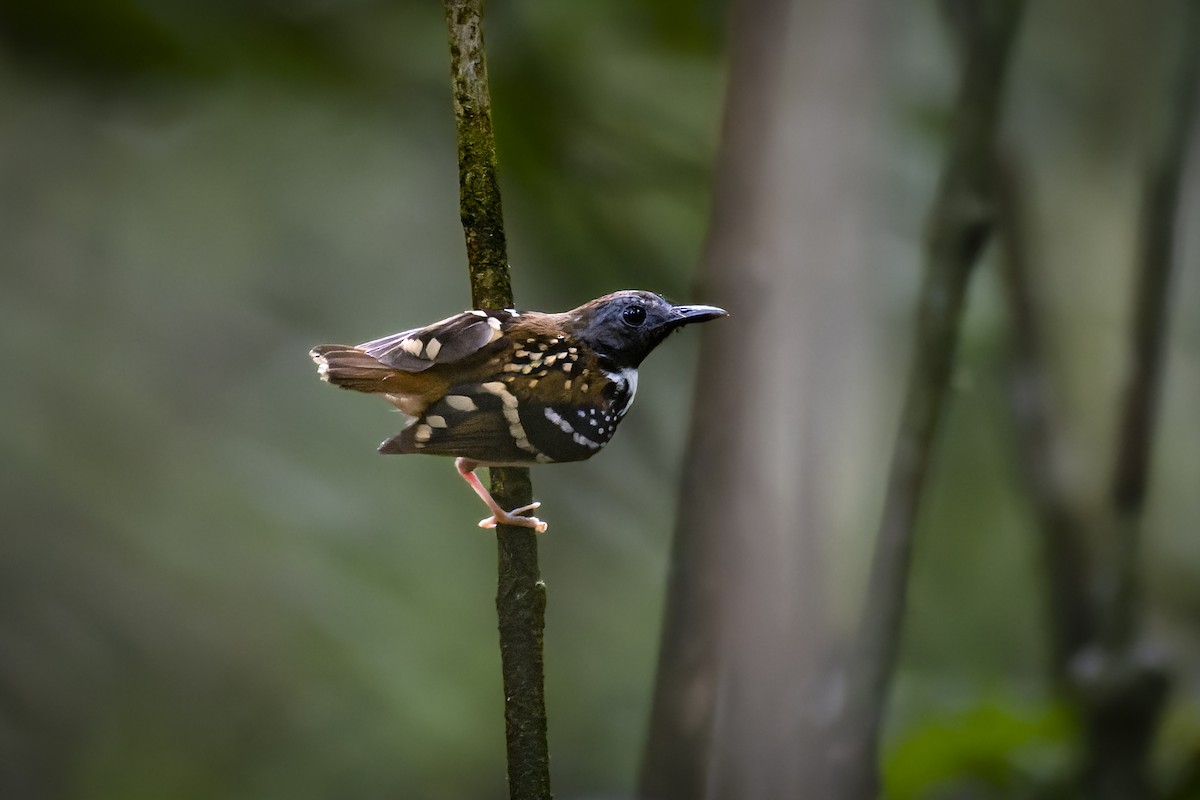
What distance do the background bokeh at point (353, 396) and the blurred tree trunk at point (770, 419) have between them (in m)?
0.73

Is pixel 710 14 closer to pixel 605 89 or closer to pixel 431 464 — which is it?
pixel 605 89

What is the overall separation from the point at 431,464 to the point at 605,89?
1.25 metres

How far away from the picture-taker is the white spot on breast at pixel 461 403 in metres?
1.14

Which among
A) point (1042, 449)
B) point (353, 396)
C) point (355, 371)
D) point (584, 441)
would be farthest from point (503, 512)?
point (353, 396)

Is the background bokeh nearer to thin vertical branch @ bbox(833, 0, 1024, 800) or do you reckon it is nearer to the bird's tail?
thin vertical branch @ bbox(833, 0, 1024, 800)

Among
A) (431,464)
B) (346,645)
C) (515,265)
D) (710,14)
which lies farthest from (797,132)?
(346,645)

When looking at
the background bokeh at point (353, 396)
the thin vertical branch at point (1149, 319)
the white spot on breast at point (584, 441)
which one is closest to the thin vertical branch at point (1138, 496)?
the thin vertical branch at point (1149, 319)

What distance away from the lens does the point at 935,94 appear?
2.17 m

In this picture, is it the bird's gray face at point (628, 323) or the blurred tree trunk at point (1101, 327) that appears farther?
the blurred tree trunk at point (1101, 327)

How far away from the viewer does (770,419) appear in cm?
170

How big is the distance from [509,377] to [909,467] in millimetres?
884

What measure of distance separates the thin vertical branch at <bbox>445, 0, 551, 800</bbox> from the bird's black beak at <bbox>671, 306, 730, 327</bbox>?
204 mm

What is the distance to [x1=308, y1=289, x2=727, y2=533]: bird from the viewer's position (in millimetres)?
1119

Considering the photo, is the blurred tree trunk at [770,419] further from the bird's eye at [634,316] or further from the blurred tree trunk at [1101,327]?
the blurred tree trunk at [1101,327]
